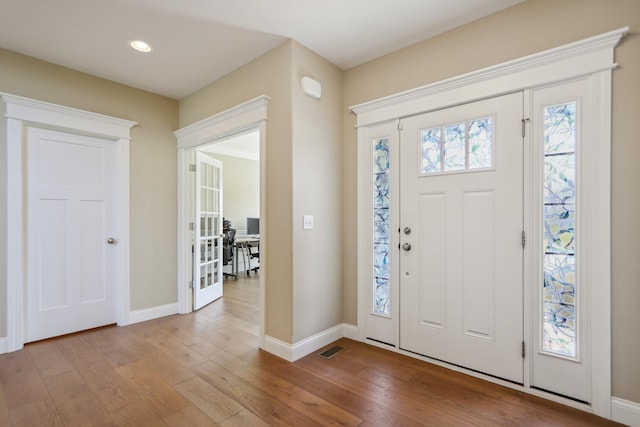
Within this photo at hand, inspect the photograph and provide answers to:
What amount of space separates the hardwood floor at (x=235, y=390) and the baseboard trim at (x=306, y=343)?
8 centimetres

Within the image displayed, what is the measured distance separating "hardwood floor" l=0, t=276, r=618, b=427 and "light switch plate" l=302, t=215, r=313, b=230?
1.09 m

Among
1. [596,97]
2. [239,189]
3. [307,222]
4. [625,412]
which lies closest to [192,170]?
[307,222]

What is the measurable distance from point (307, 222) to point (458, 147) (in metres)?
1.35

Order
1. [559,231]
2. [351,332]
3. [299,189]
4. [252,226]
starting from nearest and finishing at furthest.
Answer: [559,231]
[299,189]
[351,332]
[252,226]

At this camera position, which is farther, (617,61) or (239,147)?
(239,147)

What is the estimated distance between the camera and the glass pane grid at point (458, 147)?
2285 mm

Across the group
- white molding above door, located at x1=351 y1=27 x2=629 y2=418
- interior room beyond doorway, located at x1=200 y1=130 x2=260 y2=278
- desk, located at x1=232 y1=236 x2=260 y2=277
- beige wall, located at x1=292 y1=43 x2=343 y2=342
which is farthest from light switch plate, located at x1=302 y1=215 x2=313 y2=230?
interior room beyond doorway, located at x1=200 y1=130 x2=260 y2=278

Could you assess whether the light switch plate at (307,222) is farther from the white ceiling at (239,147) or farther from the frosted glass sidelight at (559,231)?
the white ceiling at (239,147)

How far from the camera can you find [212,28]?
247 centimetres

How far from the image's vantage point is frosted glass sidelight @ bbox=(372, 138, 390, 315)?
2.82m

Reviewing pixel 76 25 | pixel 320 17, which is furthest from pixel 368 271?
pixel 76 25

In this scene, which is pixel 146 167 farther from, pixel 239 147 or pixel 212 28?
pixel 239 147

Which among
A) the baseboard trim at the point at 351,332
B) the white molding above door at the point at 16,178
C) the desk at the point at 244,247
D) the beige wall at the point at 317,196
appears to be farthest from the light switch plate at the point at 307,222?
the desk at the point at 244,247

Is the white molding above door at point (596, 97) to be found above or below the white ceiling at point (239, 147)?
below
